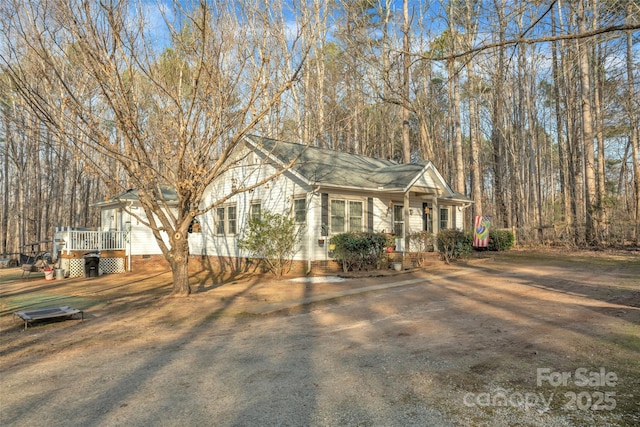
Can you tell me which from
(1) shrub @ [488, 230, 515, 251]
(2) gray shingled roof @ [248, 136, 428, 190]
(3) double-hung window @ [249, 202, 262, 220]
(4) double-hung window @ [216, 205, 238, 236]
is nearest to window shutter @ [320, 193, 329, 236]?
(2) gray shingled roof @ [248, 136, 428, 190]

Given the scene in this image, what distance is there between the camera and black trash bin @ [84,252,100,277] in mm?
16859

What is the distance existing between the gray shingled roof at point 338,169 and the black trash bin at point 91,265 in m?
8.24

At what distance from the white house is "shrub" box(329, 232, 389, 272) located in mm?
721

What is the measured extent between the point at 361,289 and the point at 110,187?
21.8 feet

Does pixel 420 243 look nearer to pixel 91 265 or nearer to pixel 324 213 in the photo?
pixel 324 213

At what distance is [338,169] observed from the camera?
16.7 m

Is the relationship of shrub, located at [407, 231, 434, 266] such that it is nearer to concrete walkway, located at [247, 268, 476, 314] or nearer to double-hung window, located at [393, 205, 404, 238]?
double-hung window, located at [393, 205, 404, 238]

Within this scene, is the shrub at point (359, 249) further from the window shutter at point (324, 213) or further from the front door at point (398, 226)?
the front door at point (398, 226)

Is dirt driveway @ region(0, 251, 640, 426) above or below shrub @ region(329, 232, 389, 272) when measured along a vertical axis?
below

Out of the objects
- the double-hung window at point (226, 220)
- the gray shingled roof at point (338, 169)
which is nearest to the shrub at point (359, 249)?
the gray shingled roof at point (338, 169)

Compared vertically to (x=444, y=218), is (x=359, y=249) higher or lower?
lower

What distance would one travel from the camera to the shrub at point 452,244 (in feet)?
55.0

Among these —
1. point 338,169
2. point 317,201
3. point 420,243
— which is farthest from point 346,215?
point 420,243

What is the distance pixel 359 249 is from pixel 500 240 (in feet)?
36.8
